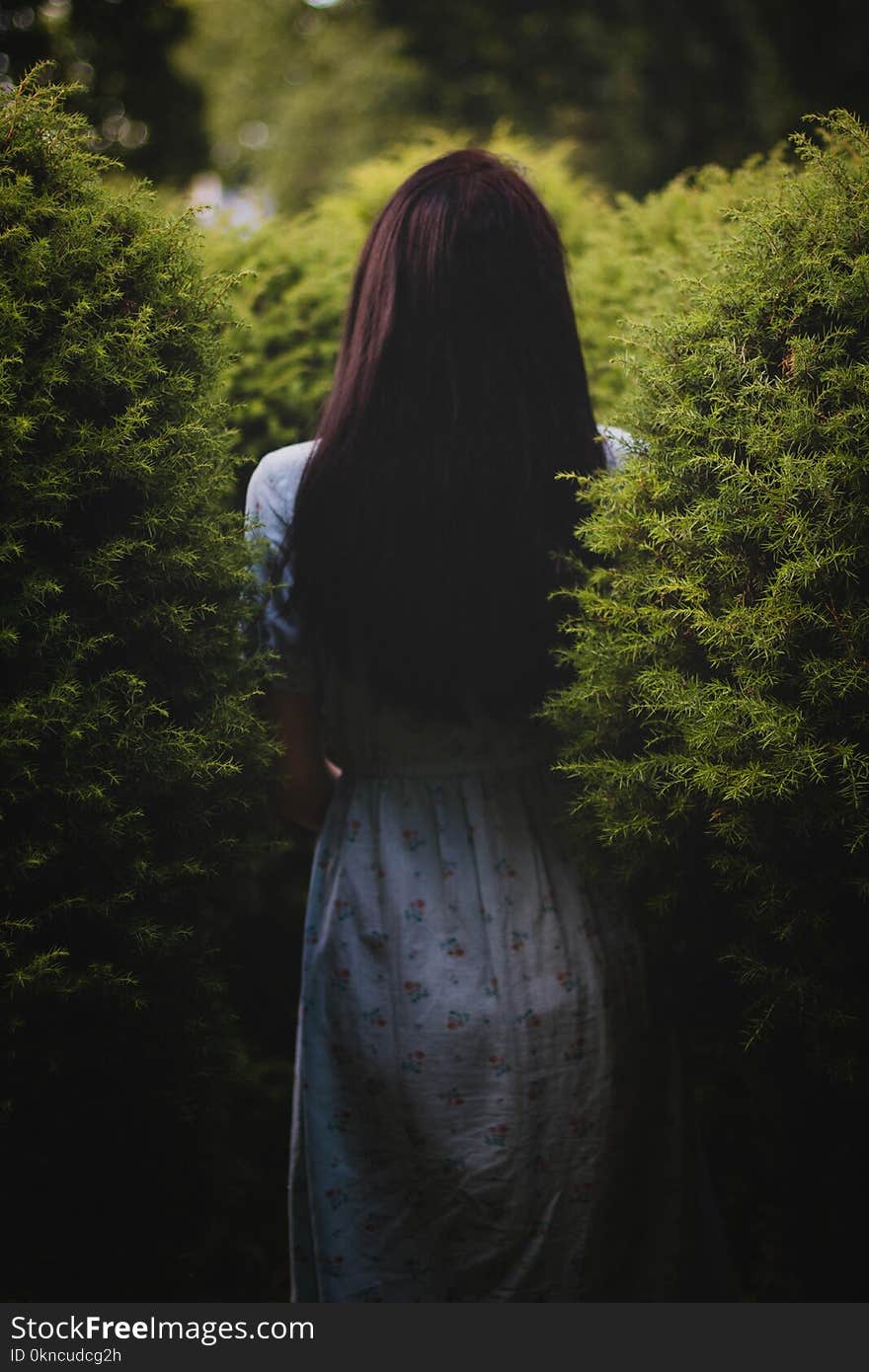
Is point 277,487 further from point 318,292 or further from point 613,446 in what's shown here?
point 318,292

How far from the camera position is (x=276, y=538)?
199cm

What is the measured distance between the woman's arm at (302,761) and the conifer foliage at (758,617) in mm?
717

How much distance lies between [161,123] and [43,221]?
33.2ft

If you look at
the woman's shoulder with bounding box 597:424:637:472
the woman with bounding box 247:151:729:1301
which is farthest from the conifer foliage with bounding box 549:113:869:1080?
the woman with bounding box 247:151:729:1301

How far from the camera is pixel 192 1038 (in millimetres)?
1803

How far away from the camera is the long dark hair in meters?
1.82

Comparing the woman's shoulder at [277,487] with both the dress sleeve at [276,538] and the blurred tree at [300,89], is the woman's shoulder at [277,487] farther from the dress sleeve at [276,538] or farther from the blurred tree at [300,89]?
the blurred tree at [300,89]

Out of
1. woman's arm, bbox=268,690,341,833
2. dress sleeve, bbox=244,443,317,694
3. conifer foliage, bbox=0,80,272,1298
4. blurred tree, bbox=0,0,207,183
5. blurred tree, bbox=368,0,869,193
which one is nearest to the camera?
conifer foliage, bbox=0,80,272,1298

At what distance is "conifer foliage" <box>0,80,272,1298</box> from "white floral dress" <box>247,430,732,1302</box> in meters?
0.29

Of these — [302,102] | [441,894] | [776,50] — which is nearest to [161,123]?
[776,50]

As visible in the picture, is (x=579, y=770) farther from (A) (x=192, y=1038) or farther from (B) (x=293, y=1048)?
(B) (x=293, y=1048)

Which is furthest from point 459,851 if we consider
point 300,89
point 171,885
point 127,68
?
point 300,89

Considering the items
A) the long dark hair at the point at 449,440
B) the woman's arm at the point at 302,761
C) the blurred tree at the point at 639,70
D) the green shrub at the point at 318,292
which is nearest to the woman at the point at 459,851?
the long dark hair at the point at 449,440

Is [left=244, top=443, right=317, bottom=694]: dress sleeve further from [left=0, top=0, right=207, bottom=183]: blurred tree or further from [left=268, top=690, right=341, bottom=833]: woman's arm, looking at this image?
[left=0, top=0, right=207, bottom=183]: blurred tree
